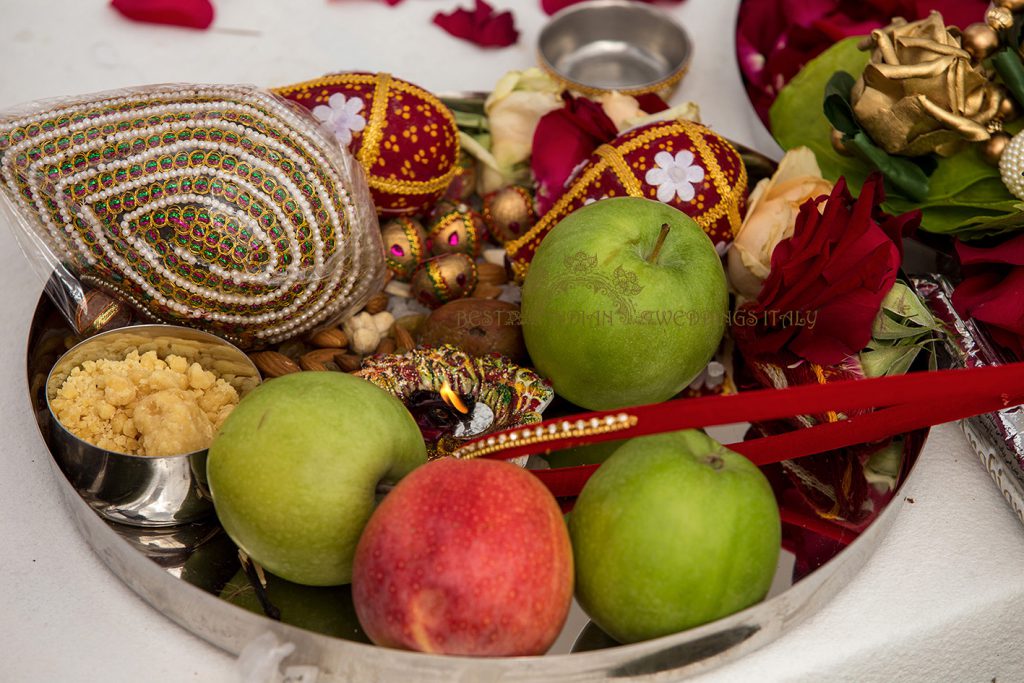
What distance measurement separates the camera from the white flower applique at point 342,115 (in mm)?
760

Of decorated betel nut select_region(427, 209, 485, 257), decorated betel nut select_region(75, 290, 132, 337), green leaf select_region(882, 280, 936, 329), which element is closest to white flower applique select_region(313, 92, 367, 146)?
decorated betel nut select_region(427, 209, 485, 257)

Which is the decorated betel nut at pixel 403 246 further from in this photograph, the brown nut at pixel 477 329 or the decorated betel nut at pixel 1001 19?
the decorated betel nut at pixel 1001 19

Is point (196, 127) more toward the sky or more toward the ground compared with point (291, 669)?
more toward the sky

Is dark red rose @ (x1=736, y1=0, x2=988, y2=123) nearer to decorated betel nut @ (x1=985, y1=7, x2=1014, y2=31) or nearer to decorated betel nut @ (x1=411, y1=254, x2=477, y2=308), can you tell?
decorated betel nut @ (x1=985, y1=7, x2=1014, y2=31)

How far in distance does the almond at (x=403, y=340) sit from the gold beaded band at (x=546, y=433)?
0.12 m

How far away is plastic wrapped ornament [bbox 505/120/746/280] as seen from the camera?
74cm

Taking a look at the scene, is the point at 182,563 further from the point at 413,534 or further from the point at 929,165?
the point at 929,165

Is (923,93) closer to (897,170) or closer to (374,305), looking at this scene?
(897,170)

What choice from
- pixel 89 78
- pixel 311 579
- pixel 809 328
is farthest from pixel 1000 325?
pixel 89 78

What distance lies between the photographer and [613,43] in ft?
3.49

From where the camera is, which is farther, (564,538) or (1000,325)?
(1000,325)

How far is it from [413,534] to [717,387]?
0.36 meters

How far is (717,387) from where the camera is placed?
0.76m

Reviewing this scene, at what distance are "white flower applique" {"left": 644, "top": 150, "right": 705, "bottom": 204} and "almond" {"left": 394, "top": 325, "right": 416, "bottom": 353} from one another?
0.22 m
